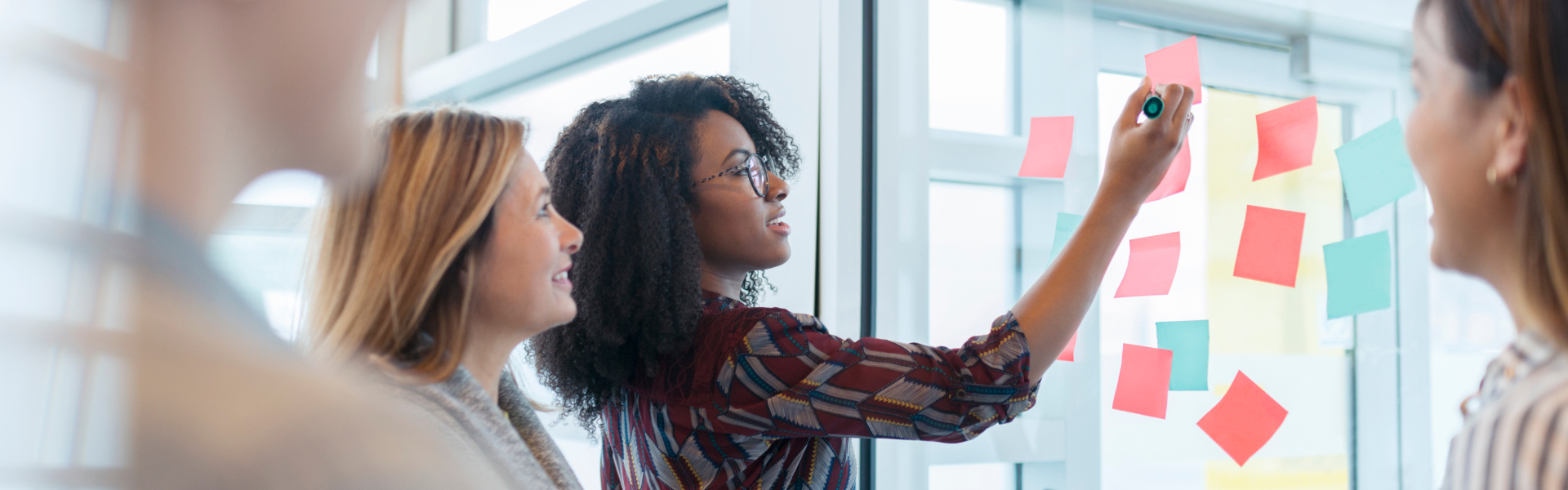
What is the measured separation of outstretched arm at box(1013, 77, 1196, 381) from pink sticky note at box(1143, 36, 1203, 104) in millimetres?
75

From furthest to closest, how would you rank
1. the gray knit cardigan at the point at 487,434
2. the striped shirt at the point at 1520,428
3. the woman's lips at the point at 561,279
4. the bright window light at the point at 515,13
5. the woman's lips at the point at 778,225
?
the bright window light at the point at 515,13, the woman's lips at the point at 778,225, the woman's lips at the point at 561,279, the gray knit cardigan at the point at 487,434, the striped shirt at the point at 1520,428

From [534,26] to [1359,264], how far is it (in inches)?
81.7

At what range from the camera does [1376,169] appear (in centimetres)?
90

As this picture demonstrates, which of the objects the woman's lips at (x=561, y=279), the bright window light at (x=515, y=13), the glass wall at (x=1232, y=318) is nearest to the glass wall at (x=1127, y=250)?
the glass wall at (x=1232, y=318)

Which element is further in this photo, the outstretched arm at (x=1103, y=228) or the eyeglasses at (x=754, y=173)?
the eyeglasses at (x=754, y=173)

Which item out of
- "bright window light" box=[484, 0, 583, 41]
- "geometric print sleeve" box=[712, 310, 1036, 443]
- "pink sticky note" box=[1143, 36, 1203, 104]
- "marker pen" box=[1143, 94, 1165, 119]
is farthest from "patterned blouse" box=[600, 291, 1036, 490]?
"bright window light" box=[484, 0, 583, 41]

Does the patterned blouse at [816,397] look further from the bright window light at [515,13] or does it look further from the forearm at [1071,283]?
the bright window light at [515,13]

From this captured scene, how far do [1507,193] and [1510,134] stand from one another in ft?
0.12

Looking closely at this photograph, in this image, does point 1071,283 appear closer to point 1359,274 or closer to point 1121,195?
point 1121,195

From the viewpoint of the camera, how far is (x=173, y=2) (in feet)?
0.98

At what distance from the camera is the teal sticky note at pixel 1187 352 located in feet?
3.47

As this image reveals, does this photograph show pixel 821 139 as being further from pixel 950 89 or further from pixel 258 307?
pixel 258 307

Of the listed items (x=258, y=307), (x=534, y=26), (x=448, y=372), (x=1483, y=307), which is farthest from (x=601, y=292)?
(x=534, y=26)

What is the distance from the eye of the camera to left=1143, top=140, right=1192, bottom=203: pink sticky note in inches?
42.4
